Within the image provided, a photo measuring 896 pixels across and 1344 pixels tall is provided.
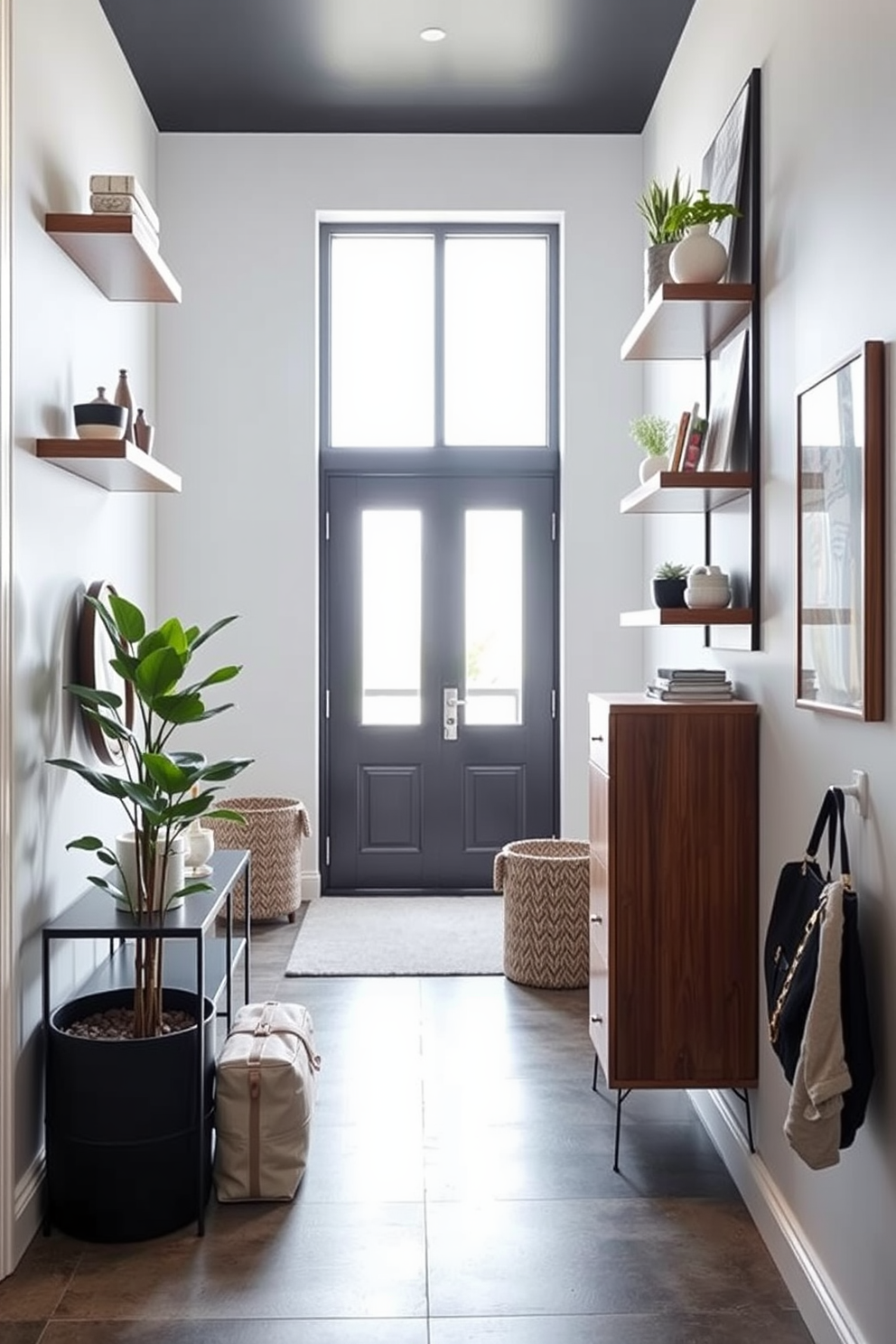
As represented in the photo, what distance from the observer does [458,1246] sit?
261cm

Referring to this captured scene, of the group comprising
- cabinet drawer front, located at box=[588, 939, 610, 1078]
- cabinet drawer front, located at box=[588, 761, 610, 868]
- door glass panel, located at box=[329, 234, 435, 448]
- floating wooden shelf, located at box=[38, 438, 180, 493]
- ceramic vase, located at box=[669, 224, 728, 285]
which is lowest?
cabinet drawer front, located at box=[588, 939, 610, 1078]

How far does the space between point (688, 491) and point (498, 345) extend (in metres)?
2.76

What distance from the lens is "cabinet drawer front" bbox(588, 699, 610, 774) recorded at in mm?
2965

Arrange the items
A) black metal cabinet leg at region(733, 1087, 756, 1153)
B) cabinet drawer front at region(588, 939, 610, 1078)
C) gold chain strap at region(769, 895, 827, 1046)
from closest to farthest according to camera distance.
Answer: gold chain strap at region(769, 895, 827, 1046) → black metal cabinet leg at region(733, 1087, 756, 1153) → cabinet drawer front at region(588, 939, 610, 1078)

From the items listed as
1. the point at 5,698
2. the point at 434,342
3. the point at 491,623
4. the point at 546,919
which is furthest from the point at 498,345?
the point at 5,698

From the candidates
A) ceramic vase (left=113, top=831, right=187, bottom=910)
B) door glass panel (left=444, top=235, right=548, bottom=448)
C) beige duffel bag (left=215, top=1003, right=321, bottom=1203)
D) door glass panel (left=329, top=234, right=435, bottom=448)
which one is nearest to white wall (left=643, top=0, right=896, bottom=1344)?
beige duffel bag (left=215, top=1003, right=321, bottom=1203)

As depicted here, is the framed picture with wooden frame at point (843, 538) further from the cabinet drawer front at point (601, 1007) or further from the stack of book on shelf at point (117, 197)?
the stack of book on shelf at point (117, 197)

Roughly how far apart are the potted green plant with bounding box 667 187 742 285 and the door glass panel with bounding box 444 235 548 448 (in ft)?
9.27

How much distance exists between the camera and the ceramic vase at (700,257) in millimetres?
2967

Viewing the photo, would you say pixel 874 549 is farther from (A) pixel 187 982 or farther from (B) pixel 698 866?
(A) pixel 187 982

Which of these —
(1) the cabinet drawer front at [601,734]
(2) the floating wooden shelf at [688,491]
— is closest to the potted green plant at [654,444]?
(2) the floating wooden shelf at [688,491]

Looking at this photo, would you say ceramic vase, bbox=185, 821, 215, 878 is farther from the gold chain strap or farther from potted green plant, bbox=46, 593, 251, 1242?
the gold chain strap

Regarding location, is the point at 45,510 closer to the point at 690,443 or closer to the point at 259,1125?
the point at 259,1125

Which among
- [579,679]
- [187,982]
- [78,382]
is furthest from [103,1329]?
[579,679]
